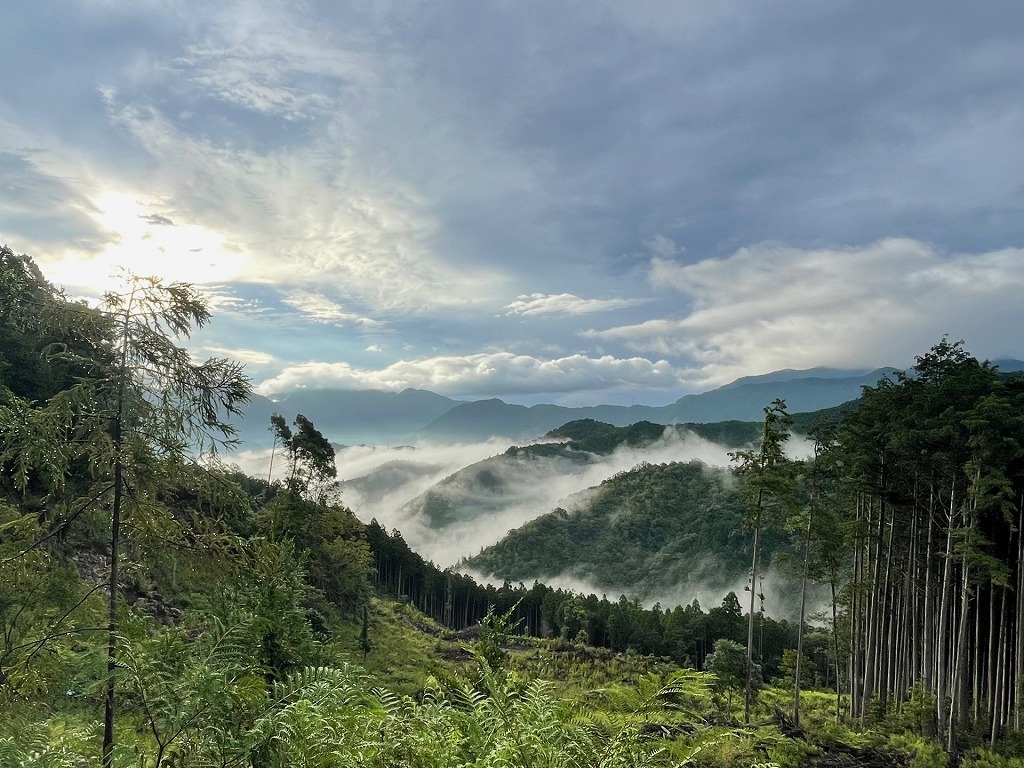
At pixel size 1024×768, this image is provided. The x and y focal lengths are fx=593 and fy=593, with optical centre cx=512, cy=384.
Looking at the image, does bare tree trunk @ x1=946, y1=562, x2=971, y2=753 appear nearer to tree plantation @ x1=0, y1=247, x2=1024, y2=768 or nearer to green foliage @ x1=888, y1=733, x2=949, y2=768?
tree plantation @ x1=0, y1=247, x2=1024, y2=768

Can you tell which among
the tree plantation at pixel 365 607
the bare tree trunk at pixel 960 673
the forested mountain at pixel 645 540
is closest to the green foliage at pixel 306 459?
the tree plantation at pixel 365 607

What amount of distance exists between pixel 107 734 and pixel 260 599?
13.9 feet

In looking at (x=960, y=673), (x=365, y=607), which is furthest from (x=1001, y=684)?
(x=365, y=607)

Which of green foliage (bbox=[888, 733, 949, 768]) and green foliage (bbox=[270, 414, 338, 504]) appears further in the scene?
green foliage (bbox=[270, 414, 338, 504])

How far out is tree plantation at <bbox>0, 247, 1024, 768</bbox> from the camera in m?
4.06

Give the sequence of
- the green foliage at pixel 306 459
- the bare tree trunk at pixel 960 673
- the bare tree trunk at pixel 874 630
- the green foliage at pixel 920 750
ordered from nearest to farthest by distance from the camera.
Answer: the green foliage at pixel 920 750
the bare tree trunk at pixel 960 673
the bare tree trunk at pixel 874 630
the green foliage at pixel 306 459

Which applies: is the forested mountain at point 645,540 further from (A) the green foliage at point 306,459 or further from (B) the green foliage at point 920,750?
(B) the green foliage at point 920,750

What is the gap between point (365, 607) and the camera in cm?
3572

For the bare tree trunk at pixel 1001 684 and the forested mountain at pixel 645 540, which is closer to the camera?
the bare tree trunk at pixel 1001 684

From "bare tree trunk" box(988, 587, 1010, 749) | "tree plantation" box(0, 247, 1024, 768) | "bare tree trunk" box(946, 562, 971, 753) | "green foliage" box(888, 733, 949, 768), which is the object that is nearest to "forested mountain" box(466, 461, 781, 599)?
"tree plantation" box(0, 247, 1024, 768)

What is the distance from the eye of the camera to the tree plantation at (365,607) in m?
4.06

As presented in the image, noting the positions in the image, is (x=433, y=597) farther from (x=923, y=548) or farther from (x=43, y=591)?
(x=43, y=591)

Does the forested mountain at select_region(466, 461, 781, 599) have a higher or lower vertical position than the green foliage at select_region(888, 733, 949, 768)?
lower

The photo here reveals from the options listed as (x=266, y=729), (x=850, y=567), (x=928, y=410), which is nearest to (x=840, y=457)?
(x=928, y=410)
